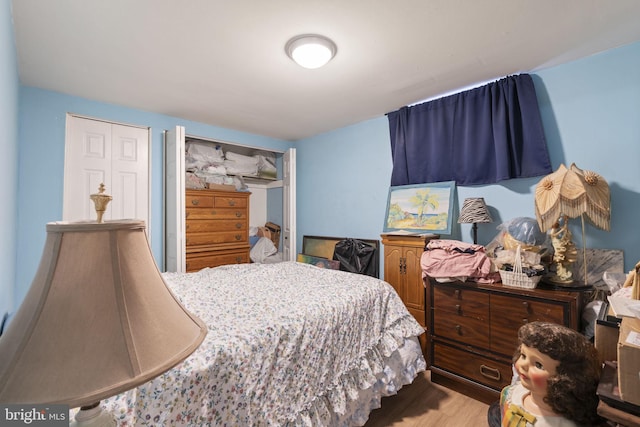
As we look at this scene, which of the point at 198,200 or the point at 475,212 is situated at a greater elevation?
the point at 198,200

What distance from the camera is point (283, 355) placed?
1426mm

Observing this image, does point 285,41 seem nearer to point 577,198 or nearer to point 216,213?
point 577,198

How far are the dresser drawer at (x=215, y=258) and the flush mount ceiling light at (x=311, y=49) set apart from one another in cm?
247

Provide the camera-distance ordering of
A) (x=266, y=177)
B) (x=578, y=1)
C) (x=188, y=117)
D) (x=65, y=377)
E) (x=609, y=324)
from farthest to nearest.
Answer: (x=266, y=177) < (x=188, y=117) < (x=578, y=1) < (x=609, y=324) < (x=65, y=377)

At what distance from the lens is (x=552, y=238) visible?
1990mm

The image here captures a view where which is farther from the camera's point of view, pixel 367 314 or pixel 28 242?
pixel 28 242

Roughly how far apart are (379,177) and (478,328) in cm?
183

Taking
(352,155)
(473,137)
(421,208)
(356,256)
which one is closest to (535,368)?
(421,208)

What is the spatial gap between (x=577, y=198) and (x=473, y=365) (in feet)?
4.35

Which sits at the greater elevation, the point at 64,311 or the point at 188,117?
the point at 188,117

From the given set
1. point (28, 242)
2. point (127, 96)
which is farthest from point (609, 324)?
point (28, 242)

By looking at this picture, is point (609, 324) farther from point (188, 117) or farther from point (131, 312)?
point (188, 117)

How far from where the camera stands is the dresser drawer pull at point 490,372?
2.01 meters

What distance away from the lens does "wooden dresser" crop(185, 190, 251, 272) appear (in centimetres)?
342
